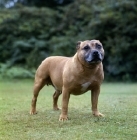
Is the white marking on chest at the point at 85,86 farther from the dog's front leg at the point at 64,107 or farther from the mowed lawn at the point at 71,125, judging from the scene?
the mowed lawn at the point at 71,125

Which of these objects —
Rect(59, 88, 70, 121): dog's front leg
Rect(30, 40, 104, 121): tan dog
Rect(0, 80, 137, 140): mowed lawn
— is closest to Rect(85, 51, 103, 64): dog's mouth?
Rect(30, 40, 104, 121): tan dog

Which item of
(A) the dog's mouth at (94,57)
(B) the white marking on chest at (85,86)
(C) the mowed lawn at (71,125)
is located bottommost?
(C) the mowed lawn at (71,125)

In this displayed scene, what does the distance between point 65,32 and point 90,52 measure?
2014cm

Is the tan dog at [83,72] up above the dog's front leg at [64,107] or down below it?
above

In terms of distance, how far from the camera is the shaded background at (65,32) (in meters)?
23.4

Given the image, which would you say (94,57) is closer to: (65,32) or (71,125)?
(71,125)

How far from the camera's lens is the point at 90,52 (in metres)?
7.16

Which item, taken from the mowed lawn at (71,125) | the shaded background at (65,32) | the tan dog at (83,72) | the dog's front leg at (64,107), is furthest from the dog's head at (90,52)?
the shaded background at (65,32)

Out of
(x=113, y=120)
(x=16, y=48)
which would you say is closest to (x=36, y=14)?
(x=16, y=48)

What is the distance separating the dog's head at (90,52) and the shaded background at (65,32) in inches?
618

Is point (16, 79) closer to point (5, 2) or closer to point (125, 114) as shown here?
point (5, 2)

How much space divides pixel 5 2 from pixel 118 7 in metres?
11.1

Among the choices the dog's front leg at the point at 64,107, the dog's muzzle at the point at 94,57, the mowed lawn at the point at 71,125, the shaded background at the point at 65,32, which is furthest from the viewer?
the shaded background at the point at 65,32

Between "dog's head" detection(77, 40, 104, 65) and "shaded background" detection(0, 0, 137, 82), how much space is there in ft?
51.5
